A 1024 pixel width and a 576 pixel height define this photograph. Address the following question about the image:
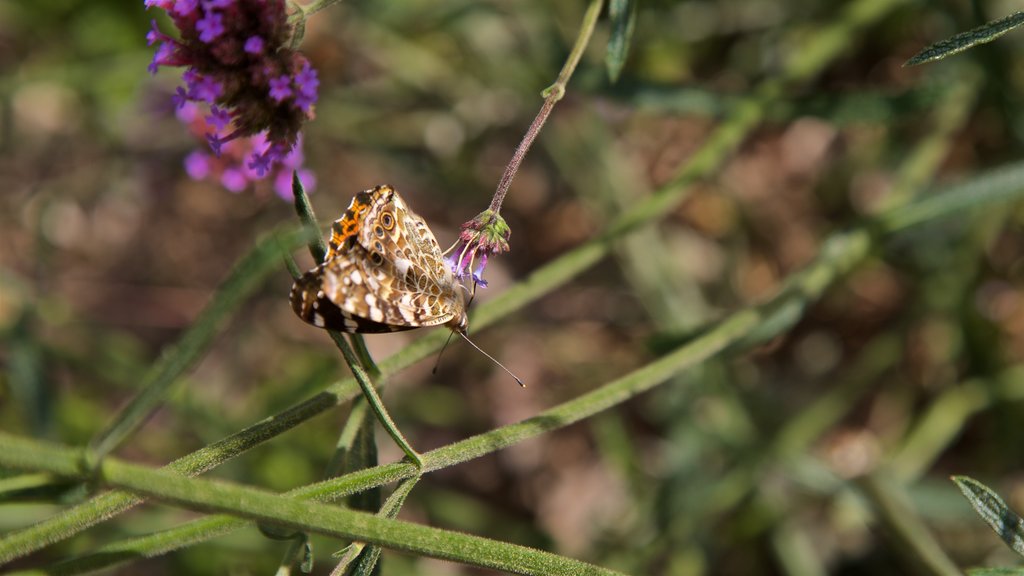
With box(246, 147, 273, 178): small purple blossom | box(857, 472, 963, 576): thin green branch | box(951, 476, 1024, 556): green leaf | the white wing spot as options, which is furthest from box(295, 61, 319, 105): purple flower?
box(857, 472, 963, 576): thin green branch

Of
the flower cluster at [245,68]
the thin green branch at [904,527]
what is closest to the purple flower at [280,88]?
the flower cluster at [245,68]

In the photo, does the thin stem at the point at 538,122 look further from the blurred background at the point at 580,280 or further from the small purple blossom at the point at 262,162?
the blurred background at the point at 580,280

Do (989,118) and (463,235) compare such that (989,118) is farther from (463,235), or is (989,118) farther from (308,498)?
(308,498)

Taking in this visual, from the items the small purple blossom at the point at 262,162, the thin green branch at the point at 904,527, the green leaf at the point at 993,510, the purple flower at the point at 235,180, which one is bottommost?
the green leaf at the point at 993,510

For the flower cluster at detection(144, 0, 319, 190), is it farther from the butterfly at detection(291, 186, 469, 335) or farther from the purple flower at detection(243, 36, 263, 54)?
the butterfly at detection(291, 186, 469, 335)

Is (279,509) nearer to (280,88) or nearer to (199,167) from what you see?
(280,88)

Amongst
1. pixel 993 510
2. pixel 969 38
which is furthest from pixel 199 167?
pixel 993 510
